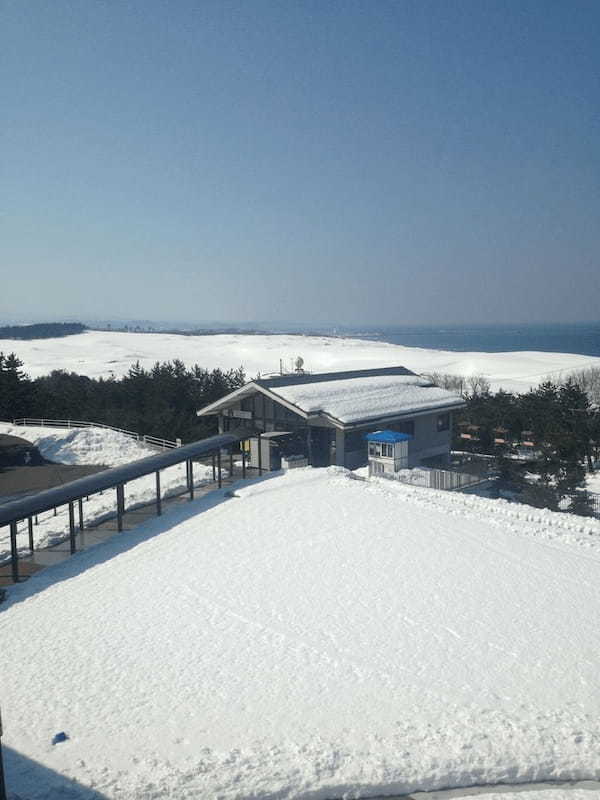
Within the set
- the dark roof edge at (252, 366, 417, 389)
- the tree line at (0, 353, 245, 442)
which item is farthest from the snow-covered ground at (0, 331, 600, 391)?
the dark roof edge at (252, 366, 417, 389)

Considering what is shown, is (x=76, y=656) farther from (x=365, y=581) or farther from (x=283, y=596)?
(x=365, y=581)

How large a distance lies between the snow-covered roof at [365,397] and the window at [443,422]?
2.26 feet

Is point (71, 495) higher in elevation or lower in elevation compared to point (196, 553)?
higher

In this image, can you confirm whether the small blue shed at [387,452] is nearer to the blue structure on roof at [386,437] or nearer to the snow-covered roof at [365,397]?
the blue structure on roof at [386,437]

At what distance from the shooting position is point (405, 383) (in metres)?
29.2

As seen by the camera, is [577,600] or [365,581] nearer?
[577,600]

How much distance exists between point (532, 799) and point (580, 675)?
2997 mm

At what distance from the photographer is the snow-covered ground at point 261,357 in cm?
9906

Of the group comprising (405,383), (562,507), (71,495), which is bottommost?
(562,507)

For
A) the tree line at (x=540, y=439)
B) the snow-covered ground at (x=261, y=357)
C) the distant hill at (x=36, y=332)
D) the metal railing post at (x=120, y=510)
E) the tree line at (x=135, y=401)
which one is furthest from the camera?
the distant hill at (x=36, y=332)

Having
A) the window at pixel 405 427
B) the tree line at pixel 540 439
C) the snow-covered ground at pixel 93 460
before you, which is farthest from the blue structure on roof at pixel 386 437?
the snow-covered ground at pixel 93 460

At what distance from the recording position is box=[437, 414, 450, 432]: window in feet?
89.3

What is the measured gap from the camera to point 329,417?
22812mm

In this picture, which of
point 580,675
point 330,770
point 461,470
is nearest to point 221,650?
point 330,770
